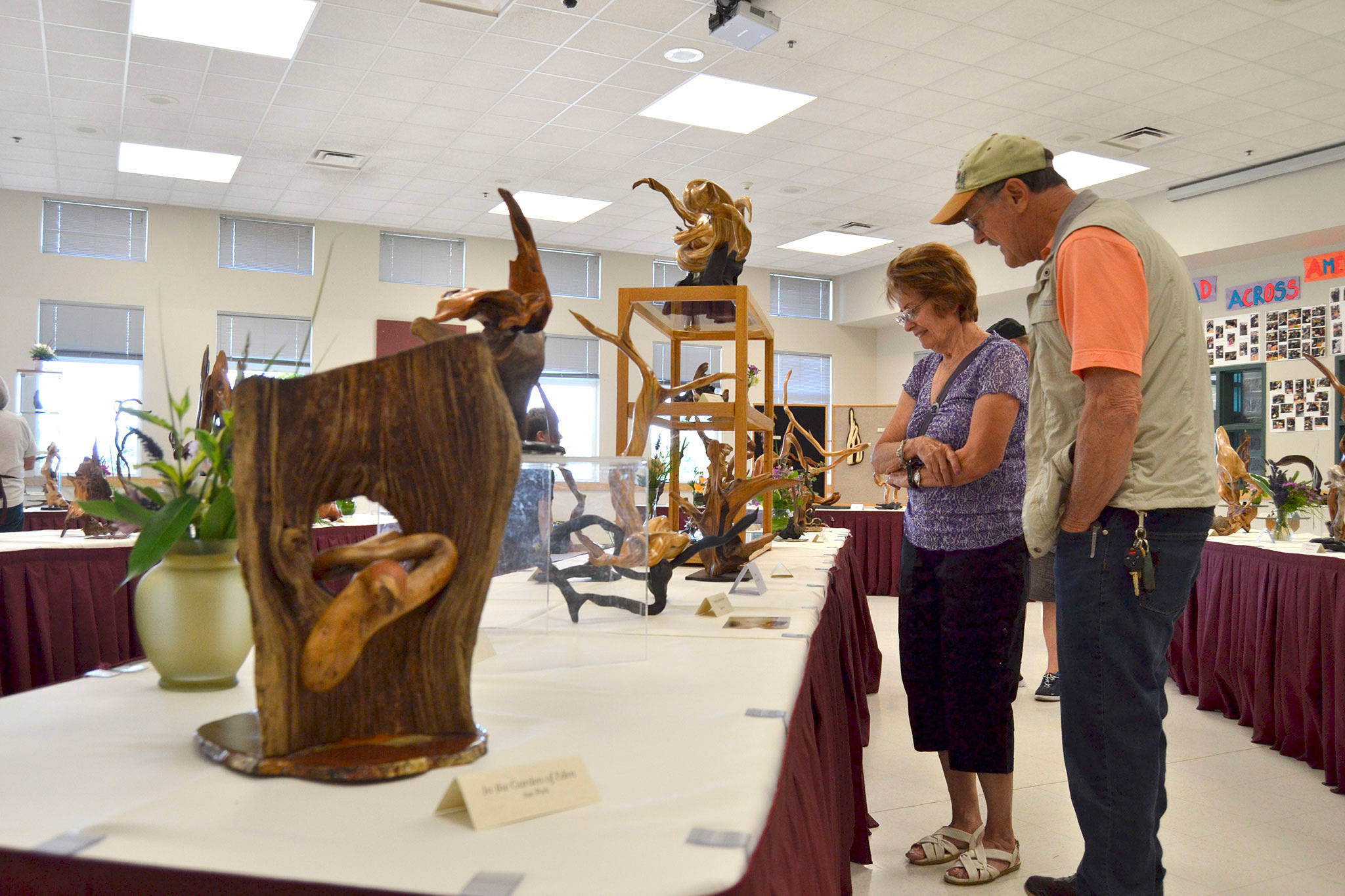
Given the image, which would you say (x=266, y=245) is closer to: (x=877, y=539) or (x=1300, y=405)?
(x=877, y=539)

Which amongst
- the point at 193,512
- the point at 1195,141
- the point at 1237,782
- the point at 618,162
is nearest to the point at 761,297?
the point at 618,162

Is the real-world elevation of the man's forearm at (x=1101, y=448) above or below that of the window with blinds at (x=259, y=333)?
below

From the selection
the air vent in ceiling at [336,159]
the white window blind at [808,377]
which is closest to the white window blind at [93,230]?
the air vent in ceiling at [336,159]

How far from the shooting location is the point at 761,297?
11812mm

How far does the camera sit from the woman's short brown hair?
206 cm

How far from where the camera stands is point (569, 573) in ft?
4.57

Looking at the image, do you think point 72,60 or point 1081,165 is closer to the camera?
point 72,60

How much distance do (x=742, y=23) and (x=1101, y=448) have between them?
161 inches

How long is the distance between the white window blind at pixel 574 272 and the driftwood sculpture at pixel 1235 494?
25.2 feet

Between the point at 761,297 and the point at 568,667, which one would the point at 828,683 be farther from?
the point at 761,297

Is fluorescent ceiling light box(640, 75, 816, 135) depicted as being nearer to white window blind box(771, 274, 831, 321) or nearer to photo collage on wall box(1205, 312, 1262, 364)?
photo collage on wall box(1205, 312, 1262, 364)

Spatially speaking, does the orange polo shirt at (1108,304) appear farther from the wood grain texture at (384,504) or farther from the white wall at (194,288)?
the white wall at (194,288)

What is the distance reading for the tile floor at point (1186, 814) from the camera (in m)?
2.19

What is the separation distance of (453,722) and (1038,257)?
1.41 m
